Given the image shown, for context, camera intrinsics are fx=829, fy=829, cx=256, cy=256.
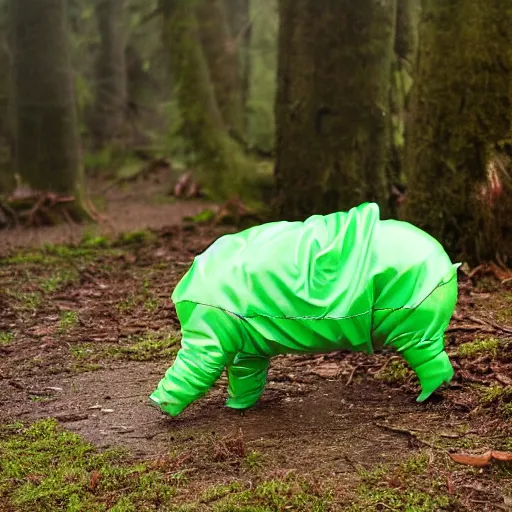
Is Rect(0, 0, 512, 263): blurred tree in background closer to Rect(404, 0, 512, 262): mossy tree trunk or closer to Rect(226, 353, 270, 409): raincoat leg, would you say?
Rect(404, 0, 512, 262): mossy tree trunk

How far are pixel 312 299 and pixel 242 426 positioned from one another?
0.76 meters

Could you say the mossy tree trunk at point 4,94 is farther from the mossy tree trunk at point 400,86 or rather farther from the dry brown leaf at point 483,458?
the dry brown leaf at point 483,458

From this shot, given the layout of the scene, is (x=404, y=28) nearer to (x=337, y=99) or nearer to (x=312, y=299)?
(x=337, y=99)

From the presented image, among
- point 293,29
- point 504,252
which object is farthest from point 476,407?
point 293,29

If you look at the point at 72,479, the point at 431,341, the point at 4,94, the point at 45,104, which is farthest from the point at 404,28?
the point at 72,479

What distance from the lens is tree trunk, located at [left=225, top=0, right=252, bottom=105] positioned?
67.3 feet

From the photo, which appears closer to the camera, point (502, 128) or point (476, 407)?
point (476, 407)

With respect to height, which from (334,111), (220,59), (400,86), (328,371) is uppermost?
(220,59)

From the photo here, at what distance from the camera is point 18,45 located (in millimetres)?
10711

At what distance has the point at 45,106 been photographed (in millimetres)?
10547

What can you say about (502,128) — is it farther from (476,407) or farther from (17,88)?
(17,88)

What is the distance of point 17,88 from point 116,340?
6025 millimetres

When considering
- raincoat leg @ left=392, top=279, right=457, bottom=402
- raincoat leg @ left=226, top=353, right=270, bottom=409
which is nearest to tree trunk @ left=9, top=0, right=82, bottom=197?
raincoat leg @ left=226, top=353, right=270, bottom=409

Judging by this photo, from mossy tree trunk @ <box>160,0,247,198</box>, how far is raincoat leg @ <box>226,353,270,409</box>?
745 centimetres
